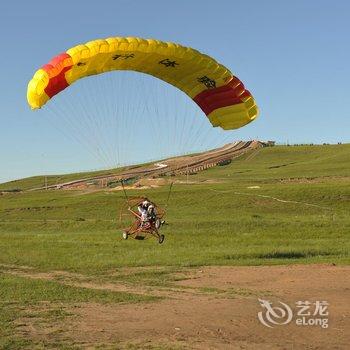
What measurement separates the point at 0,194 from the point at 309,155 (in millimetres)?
57620

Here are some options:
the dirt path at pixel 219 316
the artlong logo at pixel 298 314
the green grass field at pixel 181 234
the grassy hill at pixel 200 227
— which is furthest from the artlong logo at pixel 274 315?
the grassy hill at pixel 200 227

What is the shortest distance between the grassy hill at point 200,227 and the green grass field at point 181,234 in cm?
6

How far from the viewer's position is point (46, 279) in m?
21.4

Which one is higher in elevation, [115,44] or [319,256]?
[115,44]

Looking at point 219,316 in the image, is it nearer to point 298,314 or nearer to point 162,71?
point 298,314

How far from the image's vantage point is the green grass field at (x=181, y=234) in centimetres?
2293

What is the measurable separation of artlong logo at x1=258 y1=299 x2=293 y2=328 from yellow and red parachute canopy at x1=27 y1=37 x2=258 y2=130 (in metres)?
9.93

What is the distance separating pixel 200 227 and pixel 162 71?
19.0 m

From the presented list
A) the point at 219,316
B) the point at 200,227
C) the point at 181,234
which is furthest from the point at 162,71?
the point at 200,227

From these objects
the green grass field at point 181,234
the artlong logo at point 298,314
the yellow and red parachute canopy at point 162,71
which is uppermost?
the yellow and red parachute canopy at point 162,71

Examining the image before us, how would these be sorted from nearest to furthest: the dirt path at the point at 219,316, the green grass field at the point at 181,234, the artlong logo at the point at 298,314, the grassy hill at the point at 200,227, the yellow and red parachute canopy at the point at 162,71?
1. the dirt path at the point at 219,316
2. the artlong logo at the point at 298,314
3. the yellow and red parachute canopy at the point at 162,71
4. the green grass field at the point at 181,234
5. the grassy hill at the point at 200,227

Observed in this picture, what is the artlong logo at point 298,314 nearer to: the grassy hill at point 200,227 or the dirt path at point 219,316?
the dirt path at point 219,316

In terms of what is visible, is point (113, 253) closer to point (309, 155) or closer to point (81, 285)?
point (81, 285)

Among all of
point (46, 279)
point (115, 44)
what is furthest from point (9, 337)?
point (115, 44)
